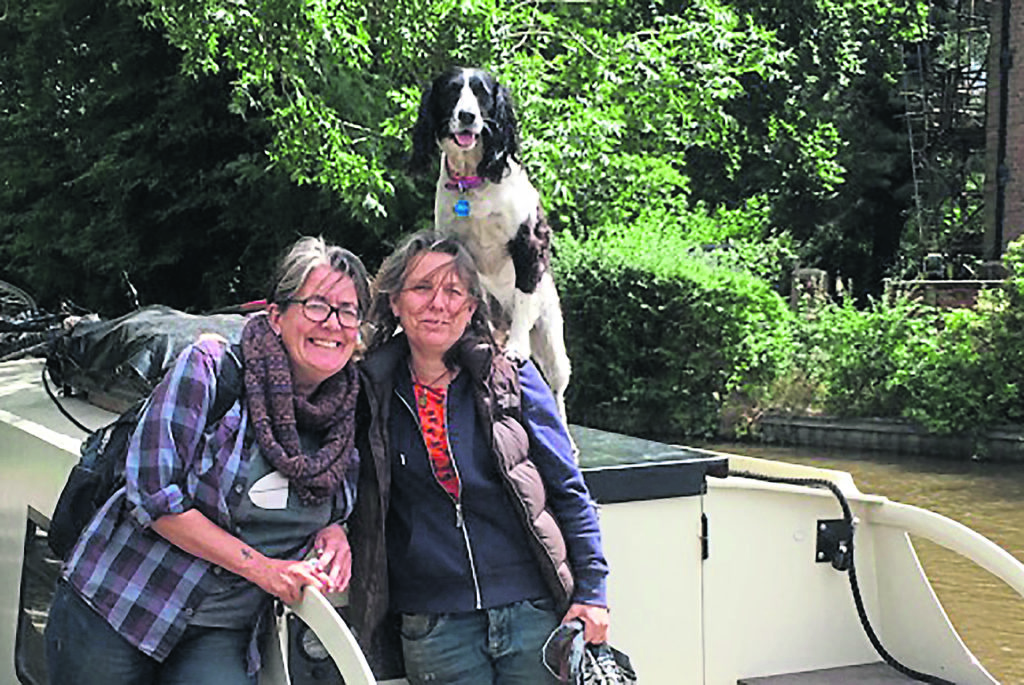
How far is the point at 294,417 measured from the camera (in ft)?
7.46

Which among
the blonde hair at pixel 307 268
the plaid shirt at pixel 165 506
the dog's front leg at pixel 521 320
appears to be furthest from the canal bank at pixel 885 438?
the plaid shirt at pixel 165 506

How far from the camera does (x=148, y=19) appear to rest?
461 inches

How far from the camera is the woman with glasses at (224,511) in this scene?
2.21m

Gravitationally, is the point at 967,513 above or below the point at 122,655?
below

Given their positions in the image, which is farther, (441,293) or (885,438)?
(885,438)

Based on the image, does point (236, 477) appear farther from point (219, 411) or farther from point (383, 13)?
point (383, 13)

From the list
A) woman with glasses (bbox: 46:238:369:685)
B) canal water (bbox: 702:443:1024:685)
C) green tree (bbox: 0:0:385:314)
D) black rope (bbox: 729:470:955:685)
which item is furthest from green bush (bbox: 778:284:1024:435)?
woman with glasses (bbox: 46:238:369:685)

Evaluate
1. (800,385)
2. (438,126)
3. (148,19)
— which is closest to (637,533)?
(438,126)

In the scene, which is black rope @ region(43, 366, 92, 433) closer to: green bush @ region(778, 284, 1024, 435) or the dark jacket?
the dark jacket

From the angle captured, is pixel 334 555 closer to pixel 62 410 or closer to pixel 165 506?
pixel 165 506

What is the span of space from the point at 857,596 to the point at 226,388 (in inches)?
86.0

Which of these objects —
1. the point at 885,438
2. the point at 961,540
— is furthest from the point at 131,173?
the point at 961,540

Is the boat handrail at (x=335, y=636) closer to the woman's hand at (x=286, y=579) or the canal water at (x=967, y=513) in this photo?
the woman's hand at (x=286, y=579)

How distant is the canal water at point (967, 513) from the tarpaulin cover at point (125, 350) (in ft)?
16.0
